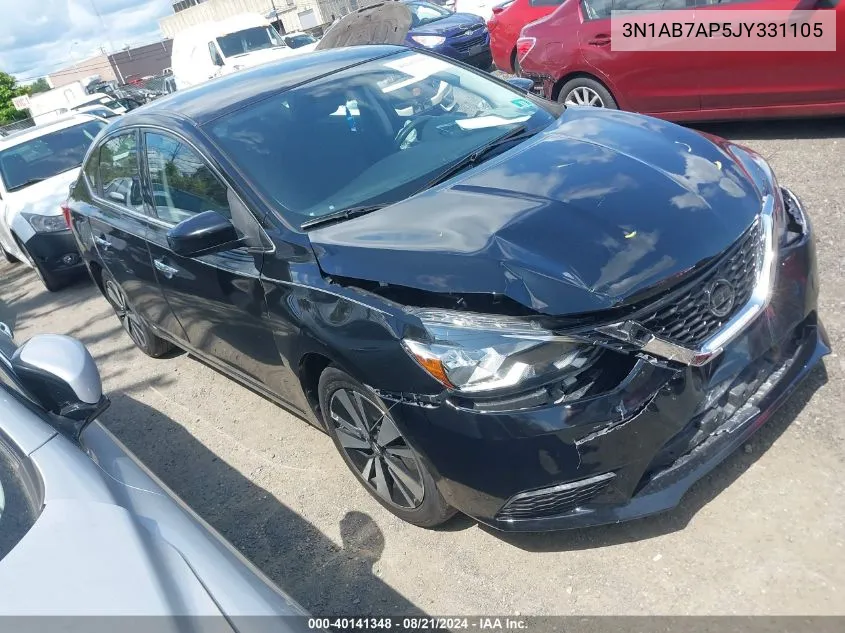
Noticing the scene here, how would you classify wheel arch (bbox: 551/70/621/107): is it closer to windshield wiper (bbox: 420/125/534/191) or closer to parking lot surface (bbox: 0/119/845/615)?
parking lot surface (bbox: 0/119/845/615)

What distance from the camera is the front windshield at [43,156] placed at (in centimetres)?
809

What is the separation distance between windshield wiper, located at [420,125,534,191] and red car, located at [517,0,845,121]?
3013 mm

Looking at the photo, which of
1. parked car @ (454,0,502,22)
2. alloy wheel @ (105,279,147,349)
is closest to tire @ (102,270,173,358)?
alloy wheel @ (105,279,147,349)

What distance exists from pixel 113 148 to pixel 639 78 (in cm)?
441

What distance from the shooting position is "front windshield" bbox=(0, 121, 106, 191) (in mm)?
8094

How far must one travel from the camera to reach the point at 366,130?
11.0ft

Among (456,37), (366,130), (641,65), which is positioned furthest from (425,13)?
(366,130)

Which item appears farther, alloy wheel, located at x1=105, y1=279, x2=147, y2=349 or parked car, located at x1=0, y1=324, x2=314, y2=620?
alloy wheel, located at x1=105, y1=279, x2=147, y2=349

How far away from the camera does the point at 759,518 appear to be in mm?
2516

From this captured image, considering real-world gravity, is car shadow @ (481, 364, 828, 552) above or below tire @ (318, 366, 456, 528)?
below

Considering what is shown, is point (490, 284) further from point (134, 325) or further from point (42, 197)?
point (42, 197)

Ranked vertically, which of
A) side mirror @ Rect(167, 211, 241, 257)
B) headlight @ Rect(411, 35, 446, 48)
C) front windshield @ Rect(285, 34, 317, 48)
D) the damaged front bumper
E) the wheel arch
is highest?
front windshield @ Rect(285, 34, 317, 48)

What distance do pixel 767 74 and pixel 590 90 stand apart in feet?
5.57

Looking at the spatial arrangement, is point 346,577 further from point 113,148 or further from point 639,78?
point 639,78
